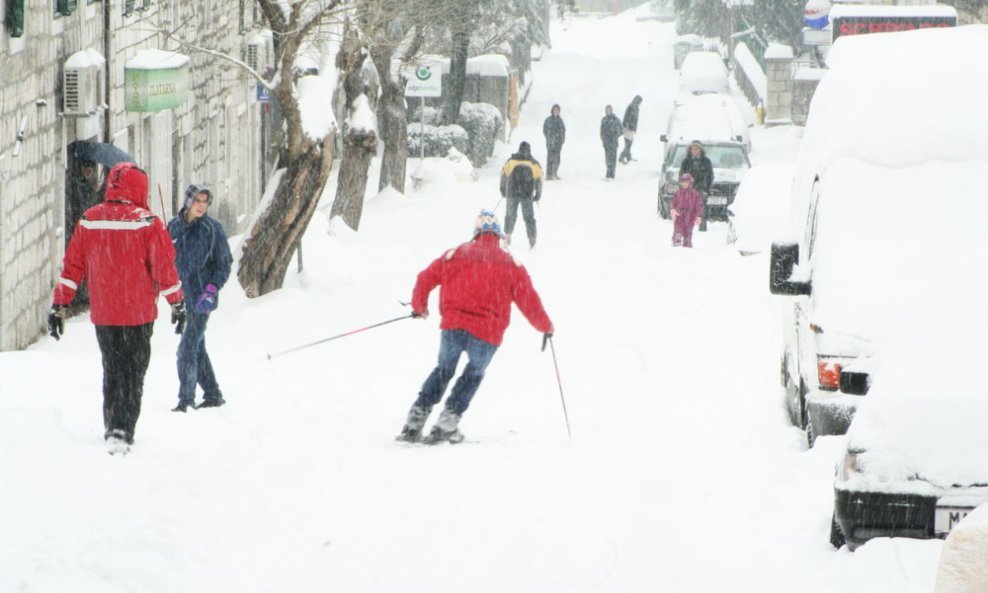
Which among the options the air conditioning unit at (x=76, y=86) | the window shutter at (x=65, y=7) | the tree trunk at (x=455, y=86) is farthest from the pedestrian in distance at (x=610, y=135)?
the window shutter at (x=65, y=7)

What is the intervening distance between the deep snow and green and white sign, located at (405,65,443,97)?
12538 millimetres

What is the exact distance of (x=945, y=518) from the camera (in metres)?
6.40

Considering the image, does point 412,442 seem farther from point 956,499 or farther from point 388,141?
point 388,141

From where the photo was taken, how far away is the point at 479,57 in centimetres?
4222

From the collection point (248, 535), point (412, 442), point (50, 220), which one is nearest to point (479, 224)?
point (412, 442)

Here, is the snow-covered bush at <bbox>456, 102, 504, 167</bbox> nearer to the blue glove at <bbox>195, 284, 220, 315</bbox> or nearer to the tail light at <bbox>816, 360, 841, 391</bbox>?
the blue glove at <bbox>195, 284, 220, 315</bbox>

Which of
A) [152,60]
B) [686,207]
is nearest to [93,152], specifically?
[152,60]

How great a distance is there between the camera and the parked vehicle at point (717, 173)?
28.0m

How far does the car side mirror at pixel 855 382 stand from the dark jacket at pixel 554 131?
88.2ft

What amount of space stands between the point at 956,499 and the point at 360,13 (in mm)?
14718

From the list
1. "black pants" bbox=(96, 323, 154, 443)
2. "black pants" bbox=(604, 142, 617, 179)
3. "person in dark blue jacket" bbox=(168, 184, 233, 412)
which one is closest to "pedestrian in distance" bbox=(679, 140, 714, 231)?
"black pants" bbox=(604, 142, 617, 179)

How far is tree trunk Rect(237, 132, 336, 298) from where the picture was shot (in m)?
17.5

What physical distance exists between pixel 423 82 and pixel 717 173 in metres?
5.66

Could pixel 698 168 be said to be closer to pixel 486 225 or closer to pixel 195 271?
pixel 486 225
